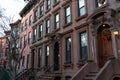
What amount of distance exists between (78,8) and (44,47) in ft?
24.6

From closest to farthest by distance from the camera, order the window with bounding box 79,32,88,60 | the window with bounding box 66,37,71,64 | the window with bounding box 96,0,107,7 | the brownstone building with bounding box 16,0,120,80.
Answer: the brownstone building with bounding box 16,0,120,80, the window with bounding box 96,0,107,7, the window with bounding box 79,32,88,60, the window with bounding box 66,37,71,64

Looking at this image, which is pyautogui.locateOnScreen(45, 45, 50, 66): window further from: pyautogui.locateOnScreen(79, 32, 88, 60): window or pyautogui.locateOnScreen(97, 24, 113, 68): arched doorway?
pyautogui.locateOnScreen(97, 24, 113, 68): arched doorway

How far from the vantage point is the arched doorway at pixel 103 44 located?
11.9 metres

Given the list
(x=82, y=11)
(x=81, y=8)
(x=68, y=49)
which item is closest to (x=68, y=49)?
(x=68, y=49)

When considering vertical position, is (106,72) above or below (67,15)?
below

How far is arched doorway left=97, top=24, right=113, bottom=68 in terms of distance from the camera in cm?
1190

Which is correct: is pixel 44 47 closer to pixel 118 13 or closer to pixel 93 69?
pixel 93 69

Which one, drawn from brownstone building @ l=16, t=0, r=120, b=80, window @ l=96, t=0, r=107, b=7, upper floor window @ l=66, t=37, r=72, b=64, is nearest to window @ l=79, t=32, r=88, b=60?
brownstone building @ l=16, t=0, r=120, b=80

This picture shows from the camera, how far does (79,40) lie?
47.4 feet

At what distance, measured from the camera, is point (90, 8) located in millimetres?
13445

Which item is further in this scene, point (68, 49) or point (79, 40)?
point (68, 49)

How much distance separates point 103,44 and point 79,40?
2.57 m

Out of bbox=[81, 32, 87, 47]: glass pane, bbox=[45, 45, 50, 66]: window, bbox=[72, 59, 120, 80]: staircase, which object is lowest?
bbox=[72, 59, 120, 80]: staircase

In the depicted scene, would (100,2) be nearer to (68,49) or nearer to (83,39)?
(83,39)
